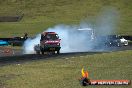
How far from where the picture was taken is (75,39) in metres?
48.4

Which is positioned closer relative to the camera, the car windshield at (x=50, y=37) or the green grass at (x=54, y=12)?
the car windshield at (x=50, y=37)

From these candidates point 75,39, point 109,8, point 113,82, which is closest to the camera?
point 113,82

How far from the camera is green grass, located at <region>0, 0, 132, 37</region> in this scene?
72062mm

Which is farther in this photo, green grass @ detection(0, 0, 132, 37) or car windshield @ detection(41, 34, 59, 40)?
green grass @ detection(0, 0, 132, 37)

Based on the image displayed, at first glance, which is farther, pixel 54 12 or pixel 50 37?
pixel 54 12

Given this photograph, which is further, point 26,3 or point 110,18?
point 26,3

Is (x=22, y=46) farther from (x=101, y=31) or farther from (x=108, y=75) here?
(x=108, y=75)

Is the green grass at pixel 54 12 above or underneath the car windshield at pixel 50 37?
underneath

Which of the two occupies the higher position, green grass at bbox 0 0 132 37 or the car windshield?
the car windshield

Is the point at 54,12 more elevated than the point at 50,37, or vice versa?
the point at 50,37

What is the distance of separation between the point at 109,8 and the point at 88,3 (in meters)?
4.54

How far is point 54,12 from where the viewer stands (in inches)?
3214

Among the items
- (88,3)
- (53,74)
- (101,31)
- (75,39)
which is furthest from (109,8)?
(53,74)

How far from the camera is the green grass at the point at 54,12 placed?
236 feet
